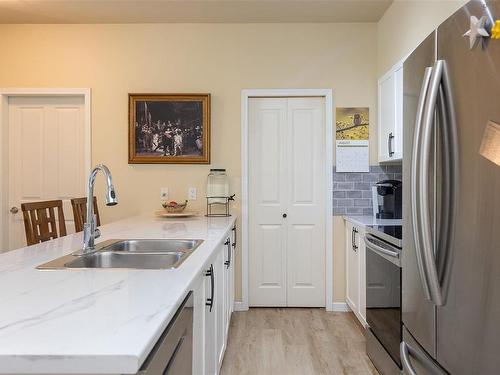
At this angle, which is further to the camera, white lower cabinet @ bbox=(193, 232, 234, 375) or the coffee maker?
the coffee maker

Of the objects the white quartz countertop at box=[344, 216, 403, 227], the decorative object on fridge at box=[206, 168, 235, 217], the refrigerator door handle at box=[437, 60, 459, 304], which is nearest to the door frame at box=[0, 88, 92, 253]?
the decorative object on fridge at box=[206, 168, 235, 217]

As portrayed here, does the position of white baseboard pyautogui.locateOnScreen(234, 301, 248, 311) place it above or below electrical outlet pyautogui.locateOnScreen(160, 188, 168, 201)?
below

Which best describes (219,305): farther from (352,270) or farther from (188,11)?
(188,11)

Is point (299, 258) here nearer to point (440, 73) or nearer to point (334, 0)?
point (334, 0)

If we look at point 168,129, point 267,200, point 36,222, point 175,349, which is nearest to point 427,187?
point 175,349

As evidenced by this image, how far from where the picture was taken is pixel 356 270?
3.08 m

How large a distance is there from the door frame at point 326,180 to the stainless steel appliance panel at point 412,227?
6.30 feet

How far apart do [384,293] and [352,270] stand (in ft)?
3.61

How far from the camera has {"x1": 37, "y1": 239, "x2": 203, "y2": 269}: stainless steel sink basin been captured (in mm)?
1446

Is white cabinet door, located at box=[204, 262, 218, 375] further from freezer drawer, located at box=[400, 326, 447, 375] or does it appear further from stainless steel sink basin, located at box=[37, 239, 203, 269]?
freezer drawer, located at box=[400, 326, 447, 375]

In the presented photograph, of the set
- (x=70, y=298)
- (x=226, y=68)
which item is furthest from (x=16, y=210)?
(x=70, y=298)

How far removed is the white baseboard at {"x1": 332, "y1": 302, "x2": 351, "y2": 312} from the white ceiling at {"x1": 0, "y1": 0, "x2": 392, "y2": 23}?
2.66 metres

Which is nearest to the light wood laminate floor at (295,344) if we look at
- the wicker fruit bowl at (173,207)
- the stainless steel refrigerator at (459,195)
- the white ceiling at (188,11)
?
the wicker fruit bowl at (173,207)

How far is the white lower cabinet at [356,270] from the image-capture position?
2846mm
